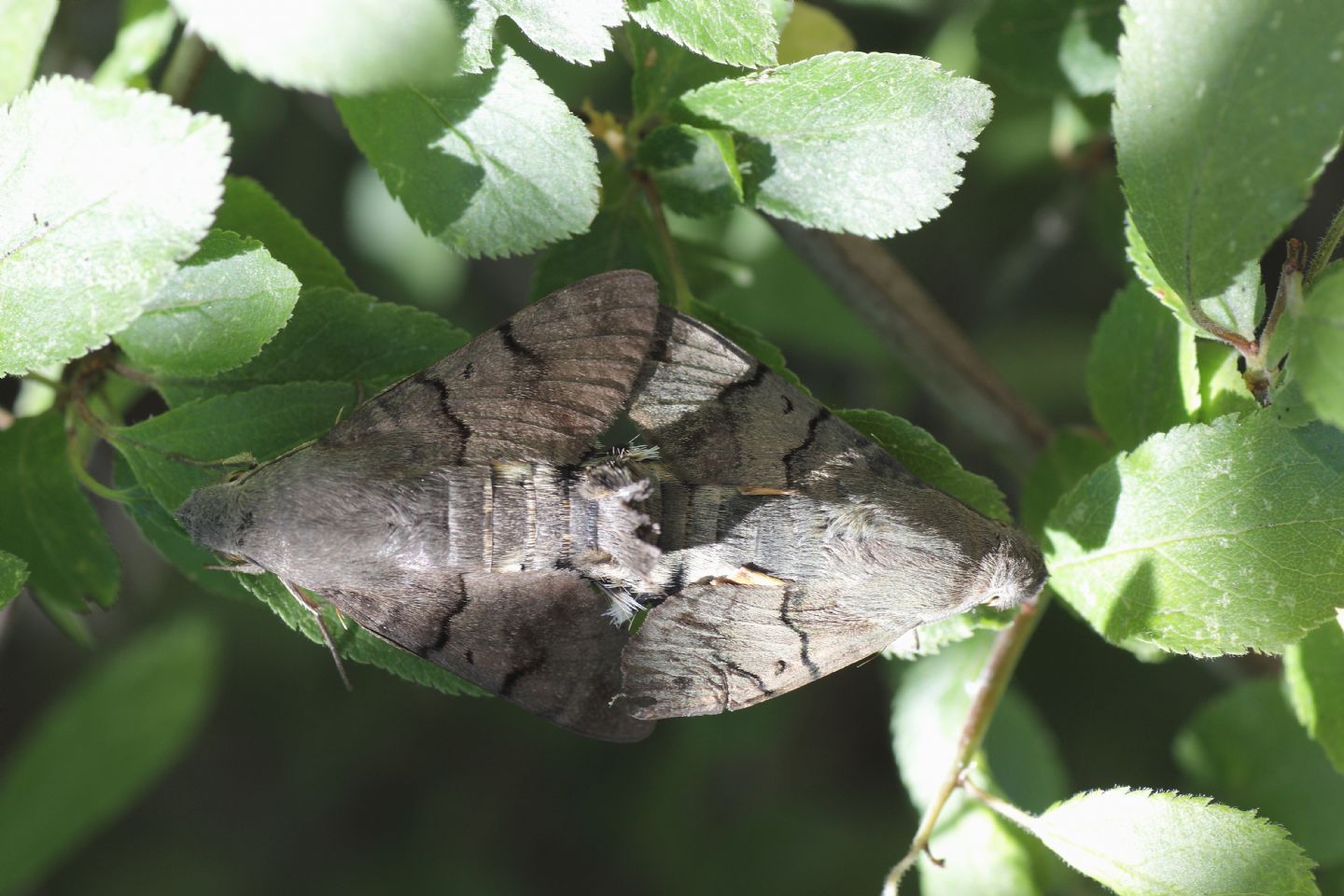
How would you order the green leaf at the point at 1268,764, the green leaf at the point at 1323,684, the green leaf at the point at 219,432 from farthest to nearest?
1. the green leaf at the point at 1268,764
2. the green leaf at the point at 1323,684
3. the green leaf at the point at 219,432

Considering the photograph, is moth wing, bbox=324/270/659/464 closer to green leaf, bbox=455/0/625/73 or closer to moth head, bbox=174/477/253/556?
moth head, bbox=174/477/253/556

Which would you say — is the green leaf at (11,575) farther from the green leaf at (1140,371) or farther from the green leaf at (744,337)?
the green leaf at (1140,371)

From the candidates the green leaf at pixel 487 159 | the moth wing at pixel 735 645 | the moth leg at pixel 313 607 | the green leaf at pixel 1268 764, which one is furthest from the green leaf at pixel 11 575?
the green leaf at pixel 1268 764

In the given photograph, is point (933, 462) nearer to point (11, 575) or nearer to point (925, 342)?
point (925, 342)

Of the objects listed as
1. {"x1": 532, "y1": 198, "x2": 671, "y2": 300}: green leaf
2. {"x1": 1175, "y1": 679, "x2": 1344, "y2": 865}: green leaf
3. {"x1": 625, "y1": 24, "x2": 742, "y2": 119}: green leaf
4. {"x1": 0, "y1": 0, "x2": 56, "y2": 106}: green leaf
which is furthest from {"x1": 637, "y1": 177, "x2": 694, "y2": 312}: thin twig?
{"x1": 1175, "y1": 679, "x2": 1344, "y2": 865}: green leaf

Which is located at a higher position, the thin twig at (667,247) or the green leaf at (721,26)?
the green leaf at (721,26)
